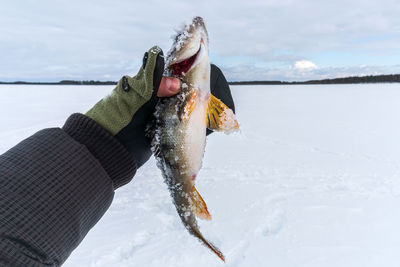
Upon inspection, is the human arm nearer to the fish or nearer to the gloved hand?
the gloved hand

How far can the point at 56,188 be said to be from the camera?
5.01ft

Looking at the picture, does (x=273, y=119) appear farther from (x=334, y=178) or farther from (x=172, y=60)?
(x=172, y=60)

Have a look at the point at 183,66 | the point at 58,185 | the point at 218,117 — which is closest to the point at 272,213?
the point at 218,117

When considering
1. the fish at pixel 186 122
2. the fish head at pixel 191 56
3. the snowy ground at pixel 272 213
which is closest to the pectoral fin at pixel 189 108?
the fish at pixel 186 122

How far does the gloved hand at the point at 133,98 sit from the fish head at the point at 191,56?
0.11 meters

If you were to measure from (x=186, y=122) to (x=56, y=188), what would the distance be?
822 millimetres

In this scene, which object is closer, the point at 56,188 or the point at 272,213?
the point at 56,188

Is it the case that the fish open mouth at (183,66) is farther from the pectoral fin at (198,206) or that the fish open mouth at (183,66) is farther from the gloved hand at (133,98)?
the pectoral fin at (198,206)

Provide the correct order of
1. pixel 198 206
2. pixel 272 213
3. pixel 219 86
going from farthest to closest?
1. pixel 272 213
2. pixel 219 86
3. pixel 198 206

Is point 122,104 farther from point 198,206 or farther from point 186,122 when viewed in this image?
point 198,206

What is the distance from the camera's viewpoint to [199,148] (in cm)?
196

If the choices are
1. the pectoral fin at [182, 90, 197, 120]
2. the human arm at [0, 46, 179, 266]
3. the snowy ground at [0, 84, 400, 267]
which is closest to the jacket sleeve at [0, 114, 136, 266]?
the human arm at [0, 46, 179, 266]

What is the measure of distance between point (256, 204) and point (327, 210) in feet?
3.10

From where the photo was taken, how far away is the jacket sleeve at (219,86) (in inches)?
98.6
